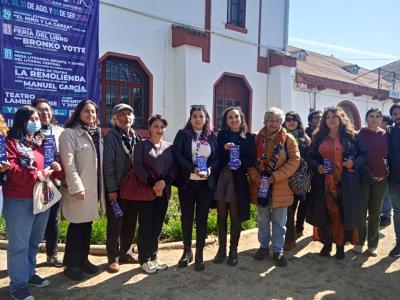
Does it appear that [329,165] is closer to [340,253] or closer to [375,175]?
[375,175]

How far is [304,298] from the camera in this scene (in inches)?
130

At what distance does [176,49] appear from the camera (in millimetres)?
9500

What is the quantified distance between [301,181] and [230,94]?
7465 mm

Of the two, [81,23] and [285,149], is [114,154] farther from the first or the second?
[81,23]

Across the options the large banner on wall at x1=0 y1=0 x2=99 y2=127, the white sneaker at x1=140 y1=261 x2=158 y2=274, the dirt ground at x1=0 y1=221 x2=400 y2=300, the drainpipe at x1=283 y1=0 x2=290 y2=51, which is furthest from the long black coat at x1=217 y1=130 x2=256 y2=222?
the drainpipe at x1=283 y1=0 x2=290 y2=51

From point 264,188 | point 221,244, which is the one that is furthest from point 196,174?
point 221,244

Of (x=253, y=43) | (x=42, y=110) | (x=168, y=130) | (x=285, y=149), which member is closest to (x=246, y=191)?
(x=285, y=149)

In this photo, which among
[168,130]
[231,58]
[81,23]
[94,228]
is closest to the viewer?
[94,228]

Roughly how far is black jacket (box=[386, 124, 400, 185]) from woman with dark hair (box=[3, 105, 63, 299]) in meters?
4.42

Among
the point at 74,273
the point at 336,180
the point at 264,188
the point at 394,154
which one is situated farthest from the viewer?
the point at 394,154

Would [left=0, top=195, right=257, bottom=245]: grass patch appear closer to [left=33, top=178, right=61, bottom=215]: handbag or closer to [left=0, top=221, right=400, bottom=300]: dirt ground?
[left=0, top=221, right=400, bottom=300]: dirt ground

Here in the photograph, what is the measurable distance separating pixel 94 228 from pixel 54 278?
1.18 m

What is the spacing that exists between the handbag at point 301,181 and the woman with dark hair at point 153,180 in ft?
5.10

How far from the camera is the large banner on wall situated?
Answer: 6.56 m
